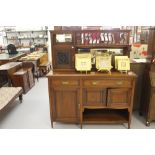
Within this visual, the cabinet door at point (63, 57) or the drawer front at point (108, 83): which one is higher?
the cabinet door at point (63, 57)

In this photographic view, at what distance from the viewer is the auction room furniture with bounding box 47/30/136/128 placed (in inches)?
86.4

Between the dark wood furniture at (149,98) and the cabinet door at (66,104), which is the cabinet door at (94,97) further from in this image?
the dark wood furniture at (149,98)

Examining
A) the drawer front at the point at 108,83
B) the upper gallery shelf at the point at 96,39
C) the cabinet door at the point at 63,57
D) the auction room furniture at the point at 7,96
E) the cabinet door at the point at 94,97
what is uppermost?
the upper gallery shelf at the point at 96,39

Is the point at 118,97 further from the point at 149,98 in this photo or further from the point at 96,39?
the point at 96,39

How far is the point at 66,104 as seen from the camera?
2.34 m

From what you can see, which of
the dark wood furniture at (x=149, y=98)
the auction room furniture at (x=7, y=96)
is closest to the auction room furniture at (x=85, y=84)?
the dark wood furniture at (x=149, y=98)

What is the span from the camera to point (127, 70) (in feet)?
7.65

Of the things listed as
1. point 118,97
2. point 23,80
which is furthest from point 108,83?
point 23,80

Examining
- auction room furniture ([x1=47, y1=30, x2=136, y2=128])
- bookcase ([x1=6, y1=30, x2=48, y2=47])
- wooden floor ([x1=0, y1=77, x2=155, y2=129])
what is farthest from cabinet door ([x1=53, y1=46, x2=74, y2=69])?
bookcase ([x1=6, y1=30, x2=48, y2=47])

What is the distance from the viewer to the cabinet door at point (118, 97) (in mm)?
2230

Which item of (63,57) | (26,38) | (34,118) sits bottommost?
(34,118)

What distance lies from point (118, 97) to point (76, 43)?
0.98 meters

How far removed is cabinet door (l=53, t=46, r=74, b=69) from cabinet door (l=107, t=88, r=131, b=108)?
0.73 meters
